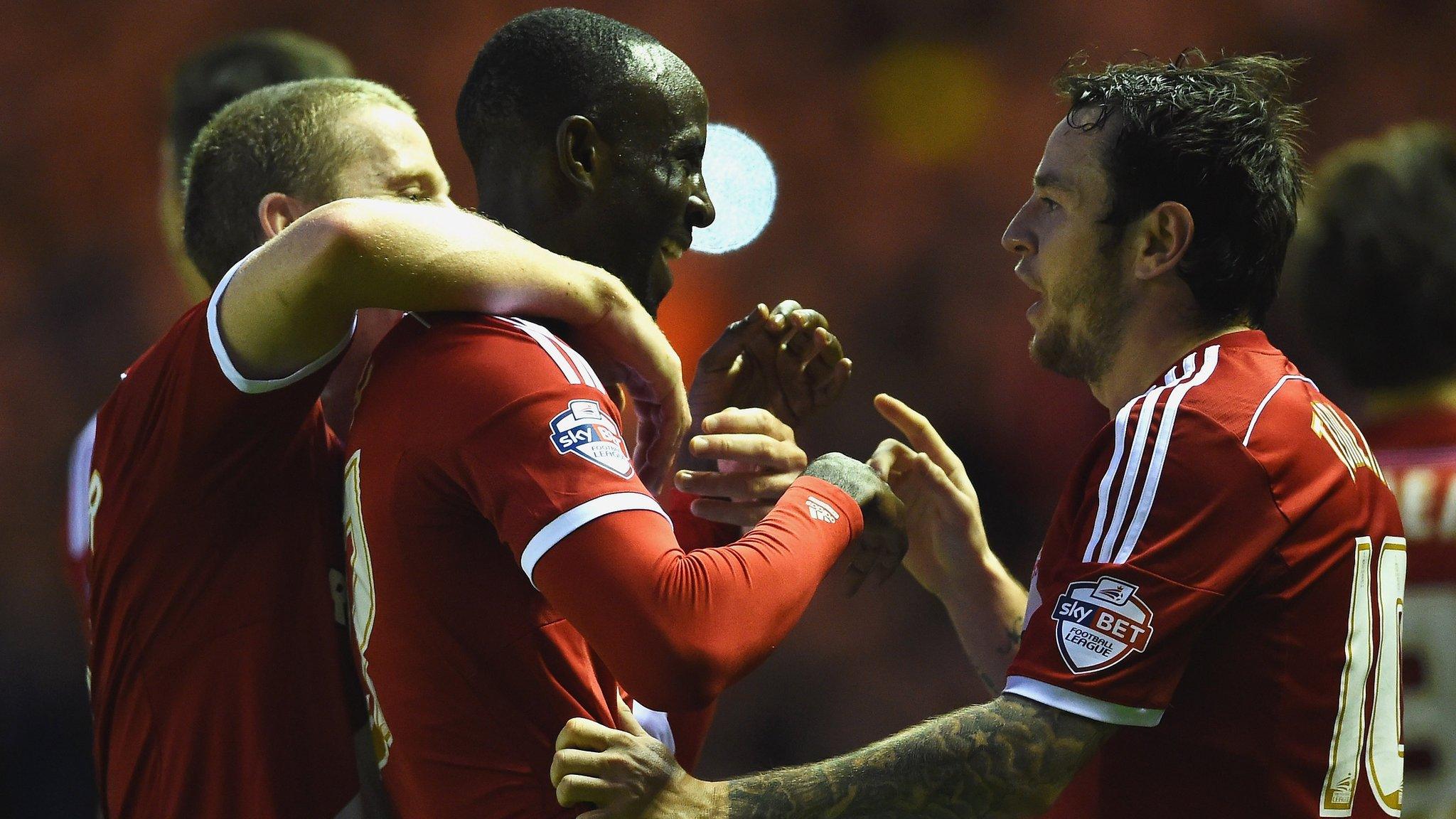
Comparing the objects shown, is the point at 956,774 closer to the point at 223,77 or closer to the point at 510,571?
the point at 510,571

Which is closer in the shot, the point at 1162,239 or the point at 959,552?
the point at 1162,239

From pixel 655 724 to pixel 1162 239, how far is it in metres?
1.05

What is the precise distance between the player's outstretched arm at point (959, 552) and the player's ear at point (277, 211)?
106cm

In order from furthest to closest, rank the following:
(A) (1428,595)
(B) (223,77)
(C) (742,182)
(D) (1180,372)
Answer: (C) (742,182) → (B) (223,77) → (A) (1428,595) → (D) (1180,372)

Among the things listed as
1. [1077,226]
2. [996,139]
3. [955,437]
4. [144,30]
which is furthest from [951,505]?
[144,30]

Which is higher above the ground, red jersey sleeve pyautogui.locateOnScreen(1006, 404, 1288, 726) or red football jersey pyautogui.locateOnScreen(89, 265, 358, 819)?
red jersey sleeve pyautogui.locateOnScreen(1006, 404, 1288, 726)

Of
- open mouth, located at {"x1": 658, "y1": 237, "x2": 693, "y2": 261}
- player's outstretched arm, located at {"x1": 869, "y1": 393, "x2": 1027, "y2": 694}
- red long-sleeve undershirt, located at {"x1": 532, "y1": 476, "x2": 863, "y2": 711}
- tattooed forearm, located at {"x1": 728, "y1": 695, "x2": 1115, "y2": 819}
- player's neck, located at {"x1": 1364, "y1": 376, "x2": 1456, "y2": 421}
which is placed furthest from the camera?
player's neck, located at {"x1": 1364, "y1": 376, "x2": 1456, "y2": 421}

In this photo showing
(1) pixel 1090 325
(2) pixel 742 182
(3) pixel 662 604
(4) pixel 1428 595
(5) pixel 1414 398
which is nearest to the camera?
(3) pixel 662 604

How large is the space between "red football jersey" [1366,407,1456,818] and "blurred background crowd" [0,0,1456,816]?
2.67 m

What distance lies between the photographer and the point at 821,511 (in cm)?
167

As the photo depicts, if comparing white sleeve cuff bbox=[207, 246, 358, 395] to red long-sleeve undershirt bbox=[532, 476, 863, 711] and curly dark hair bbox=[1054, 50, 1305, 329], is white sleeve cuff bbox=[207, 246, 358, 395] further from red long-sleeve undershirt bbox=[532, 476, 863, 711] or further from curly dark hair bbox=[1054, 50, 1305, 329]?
curly dark hair bbox=[1054, 50, 1305, 329]

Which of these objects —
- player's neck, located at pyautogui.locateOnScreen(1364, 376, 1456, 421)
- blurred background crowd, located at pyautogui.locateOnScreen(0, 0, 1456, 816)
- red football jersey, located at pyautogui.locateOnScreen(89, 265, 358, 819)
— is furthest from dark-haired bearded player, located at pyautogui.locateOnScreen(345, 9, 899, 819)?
blurred background crowd, located at pyautogui.locateOnScreen(0, 0, 1456, 816)

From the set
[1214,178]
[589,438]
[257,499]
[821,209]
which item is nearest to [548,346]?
[589,438]

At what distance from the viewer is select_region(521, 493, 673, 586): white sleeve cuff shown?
142cm
